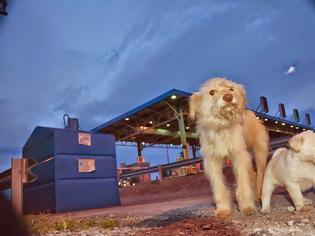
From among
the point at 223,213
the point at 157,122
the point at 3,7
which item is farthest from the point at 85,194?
the point at 157,122

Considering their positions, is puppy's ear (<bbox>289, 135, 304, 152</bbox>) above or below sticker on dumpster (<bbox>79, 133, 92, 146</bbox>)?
below

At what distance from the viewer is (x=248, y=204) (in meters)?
3.41

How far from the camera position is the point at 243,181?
3574 mm

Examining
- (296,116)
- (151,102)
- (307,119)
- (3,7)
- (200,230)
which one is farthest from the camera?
(307,119)

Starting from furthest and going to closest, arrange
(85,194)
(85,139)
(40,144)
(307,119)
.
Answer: (307,119)
(40,144)
(85,139)
(85,194)

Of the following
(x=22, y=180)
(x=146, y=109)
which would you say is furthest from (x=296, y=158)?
(x=146, y=109)

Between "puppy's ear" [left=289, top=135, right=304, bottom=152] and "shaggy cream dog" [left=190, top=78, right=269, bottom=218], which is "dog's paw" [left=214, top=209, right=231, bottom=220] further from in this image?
"puppy's ear" [left=289, top=135, right=304, bottom=152]

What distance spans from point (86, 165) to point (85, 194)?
72 centimetres

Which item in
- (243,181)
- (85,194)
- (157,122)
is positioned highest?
(157,122)

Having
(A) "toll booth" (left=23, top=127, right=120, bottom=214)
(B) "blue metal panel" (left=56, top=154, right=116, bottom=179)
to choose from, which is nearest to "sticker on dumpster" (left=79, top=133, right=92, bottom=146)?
(A) "toll booth" (left=23, top=127, right=120, bottom=214)

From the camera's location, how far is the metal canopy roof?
2038cm

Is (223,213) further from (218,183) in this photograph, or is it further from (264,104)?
(264,104)

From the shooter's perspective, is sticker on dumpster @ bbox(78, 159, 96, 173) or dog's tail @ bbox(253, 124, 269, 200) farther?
sticker on dumpster @ bbox(78, 159, 96, 173)

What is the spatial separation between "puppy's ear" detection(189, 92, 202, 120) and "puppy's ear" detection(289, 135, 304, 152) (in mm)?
1123
